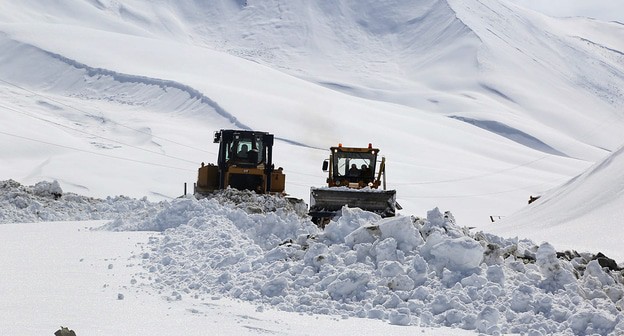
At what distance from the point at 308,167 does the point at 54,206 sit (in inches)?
1541

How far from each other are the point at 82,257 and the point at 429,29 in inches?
6190

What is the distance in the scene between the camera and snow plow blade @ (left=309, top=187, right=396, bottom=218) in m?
17.3

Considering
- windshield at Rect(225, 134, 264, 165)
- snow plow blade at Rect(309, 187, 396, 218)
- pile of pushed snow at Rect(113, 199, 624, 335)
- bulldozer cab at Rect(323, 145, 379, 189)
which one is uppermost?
A: windshield at Rect(225, 134, 264, 165)

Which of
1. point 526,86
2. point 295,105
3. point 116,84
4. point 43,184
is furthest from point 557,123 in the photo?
point 43,184

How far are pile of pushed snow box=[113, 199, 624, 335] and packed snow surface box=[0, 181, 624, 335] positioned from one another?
0.01 metres

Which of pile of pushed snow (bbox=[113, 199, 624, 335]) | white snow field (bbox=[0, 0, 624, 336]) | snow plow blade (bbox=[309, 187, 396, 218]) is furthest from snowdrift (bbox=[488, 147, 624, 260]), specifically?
pile of pushed snow (bbox=[113, 199, 624, 335])

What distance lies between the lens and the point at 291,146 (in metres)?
68.1

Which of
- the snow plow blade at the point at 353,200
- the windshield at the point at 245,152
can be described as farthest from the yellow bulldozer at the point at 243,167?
the snow plow blade at the point at 353,200

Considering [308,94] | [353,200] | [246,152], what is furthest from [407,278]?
[308,94]

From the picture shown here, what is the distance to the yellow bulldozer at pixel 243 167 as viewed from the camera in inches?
846

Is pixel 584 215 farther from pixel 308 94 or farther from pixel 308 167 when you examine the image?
pixel 308 94

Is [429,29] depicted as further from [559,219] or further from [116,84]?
[559,219]

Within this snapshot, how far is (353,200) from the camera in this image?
1739 centimetres

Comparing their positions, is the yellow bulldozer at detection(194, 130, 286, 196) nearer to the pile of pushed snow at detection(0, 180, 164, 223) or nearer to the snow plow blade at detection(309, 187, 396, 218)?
the pile of pushed snow at detection(0, 180, 164, 223)
